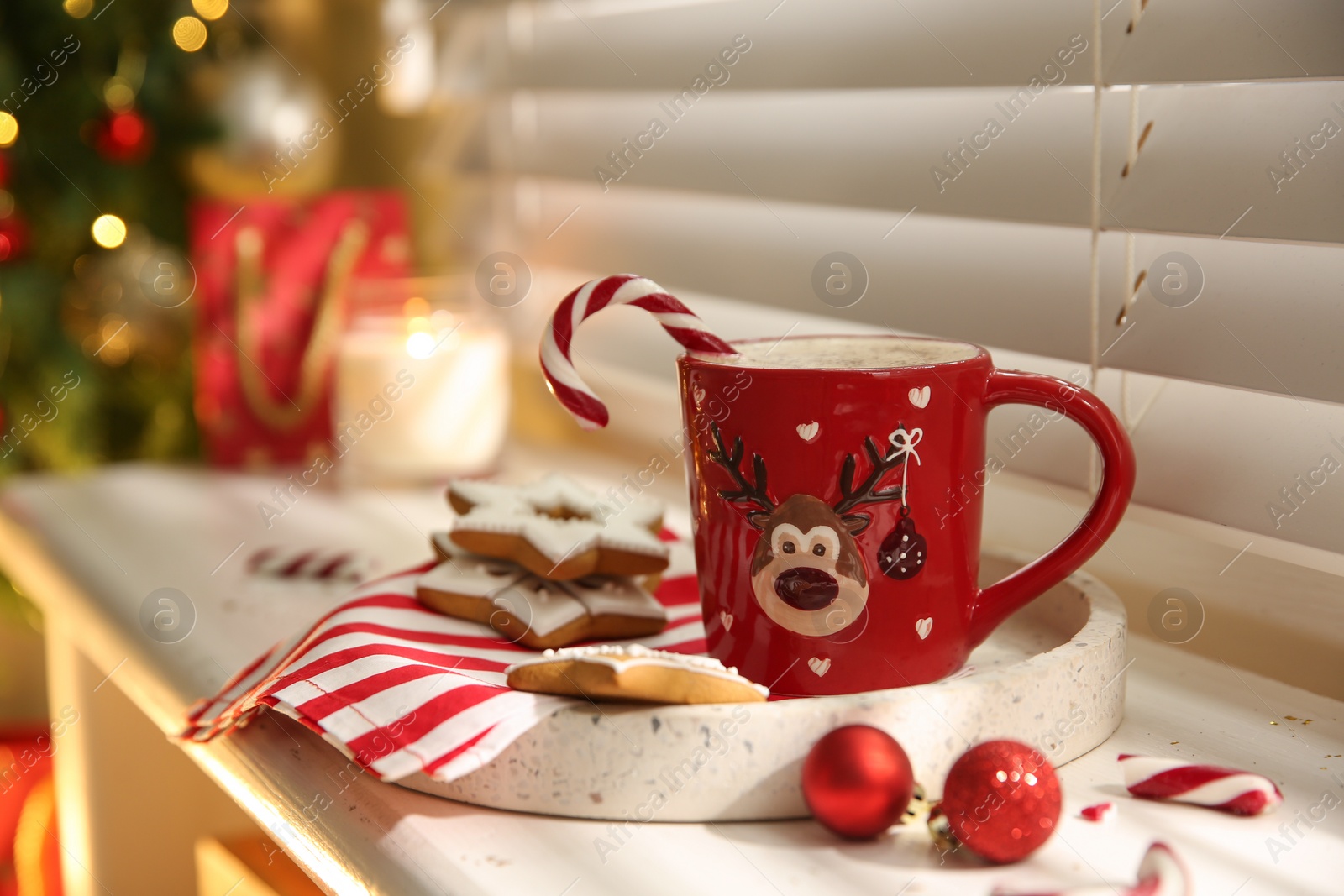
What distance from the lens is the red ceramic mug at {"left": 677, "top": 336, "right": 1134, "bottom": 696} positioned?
2.03ft

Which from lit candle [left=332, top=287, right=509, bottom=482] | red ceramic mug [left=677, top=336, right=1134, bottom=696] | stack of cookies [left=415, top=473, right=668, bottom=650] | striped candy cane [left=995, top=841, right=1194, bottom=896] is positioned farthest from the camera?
lit candle [left=332, top=287, right=509, bottom=482]

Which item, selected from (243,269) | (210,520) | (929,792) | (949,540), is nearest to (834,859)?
(929,792)

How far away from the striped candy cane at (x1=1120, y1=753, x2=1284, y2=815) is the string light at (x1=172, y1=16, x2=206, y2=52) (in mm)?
1413

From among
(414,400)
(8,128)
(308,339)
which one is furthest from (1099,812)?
(8,128)

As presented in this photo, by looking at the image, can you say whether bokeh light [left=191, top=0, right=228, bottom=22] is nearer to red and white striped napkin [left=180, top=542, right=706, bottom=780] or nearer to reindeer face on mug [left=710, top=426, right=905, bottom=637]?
red and white striped napkin [left=180, top=542, right=706, bottom=780]

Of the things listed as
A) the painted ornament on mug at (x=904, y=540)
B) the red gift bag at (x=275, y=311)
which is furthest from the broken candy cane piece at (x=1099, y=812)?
the red gift bag at (x=275, y=311)

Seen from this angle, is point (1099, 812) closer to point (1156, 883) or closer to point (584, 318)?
point (1156, 883)

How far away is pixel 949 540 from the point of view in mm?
643

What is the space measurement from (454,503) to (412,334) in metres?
0.49

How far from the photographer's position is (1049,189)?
2.72ft

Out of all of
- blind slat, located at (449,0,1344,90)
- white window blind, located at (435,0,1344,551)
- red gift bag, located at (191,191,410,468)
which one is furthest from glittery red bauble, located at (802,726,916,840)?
red gift bag, located at (191,191,410,468)

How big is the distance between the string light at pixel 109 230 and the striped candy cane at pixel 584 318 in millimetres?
1089

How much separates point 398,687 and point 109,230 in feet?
3.77

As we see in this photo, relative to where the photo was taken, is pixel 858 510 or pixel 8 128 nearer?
pixel 858 510
